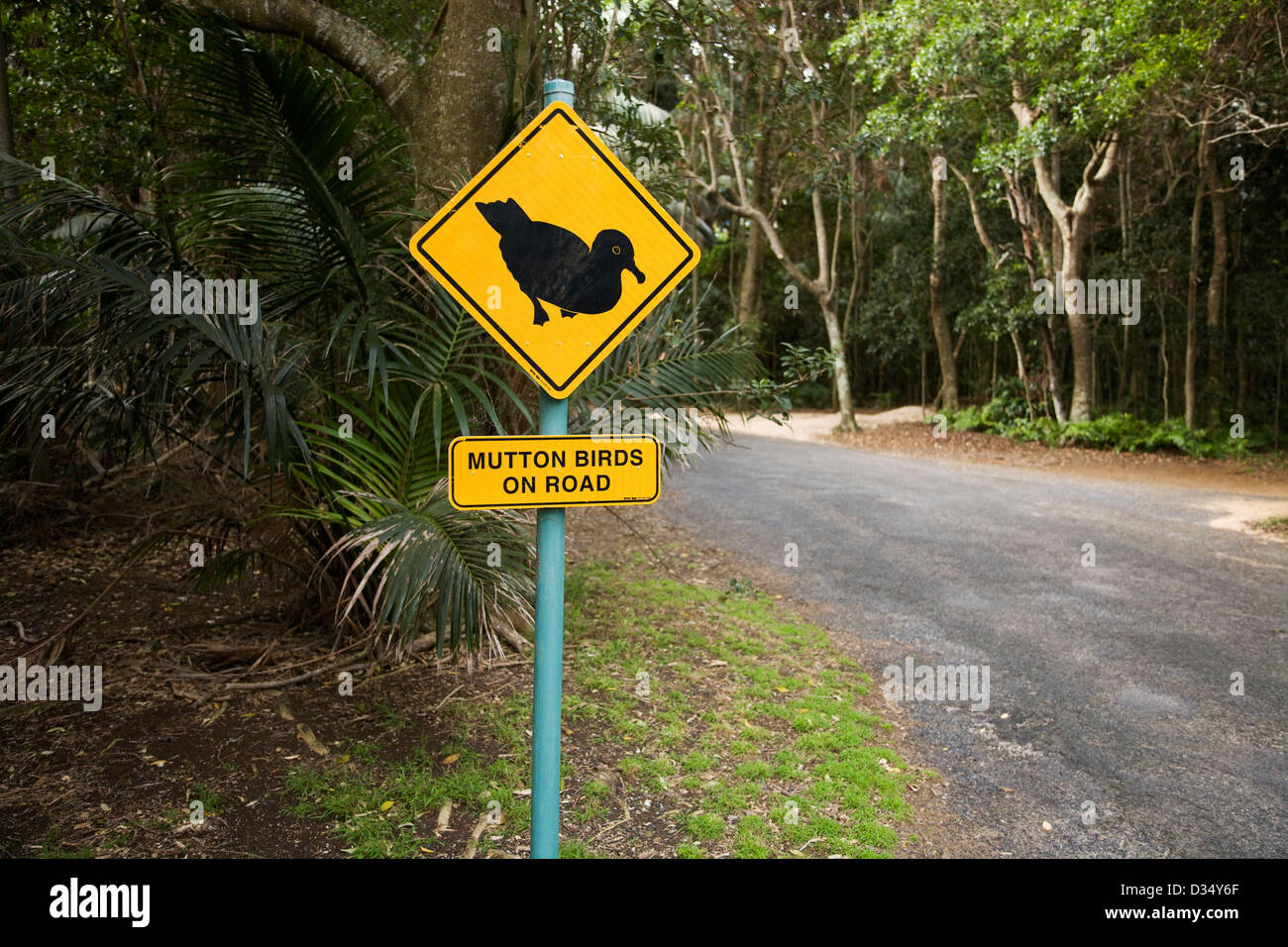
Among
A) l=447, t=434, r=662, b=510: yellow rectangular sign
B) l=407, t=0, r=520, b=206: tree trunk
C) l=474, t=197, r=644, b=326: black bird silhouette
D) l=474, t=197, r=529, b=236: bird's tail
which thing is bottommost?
l=447, t=434, r=662, b=510: yellow rectangular sign

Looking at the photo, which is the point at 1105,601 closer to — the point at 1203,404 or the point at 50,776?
the point at 50,776

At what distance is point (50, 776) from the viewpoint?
4152 millimetres

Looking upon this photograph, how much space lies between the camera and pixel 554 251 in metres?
2.50

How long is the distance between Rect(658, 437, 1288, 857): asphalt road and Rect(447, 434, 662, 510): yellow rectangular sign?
2593mm

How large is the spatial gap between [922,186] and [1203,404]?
32.7 feet

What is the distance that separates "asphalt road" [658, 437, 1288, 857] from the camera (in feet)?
13.8

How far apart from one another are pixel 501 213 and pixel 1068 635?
226 inches

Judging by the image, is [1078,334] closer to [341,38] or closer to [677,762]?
[341,38]

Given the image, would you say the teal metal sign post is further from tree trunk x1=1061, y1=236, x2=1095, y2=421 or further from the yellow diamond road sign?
tree trunk x1=1061, y1=236, x2=1095, y2=421

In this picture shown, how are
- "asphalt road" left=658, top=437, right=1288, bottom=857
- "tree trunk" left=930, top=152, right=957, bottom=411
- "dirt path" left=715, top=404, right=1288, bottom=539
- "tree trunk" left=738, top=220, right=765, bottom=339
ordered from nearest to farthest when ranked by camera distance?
"asphalt road" left=658, top=437, right=1288, bottom=857
"dirt path" left=715, top=404, right=1288, bottom=539
"tree trunk" left=930, top=152, right=957, bottom=411
"tree trunk" left=738, top=220, right=765, bottom=339

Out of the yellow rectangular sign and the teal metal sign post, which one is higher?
the yellow rectangular sign

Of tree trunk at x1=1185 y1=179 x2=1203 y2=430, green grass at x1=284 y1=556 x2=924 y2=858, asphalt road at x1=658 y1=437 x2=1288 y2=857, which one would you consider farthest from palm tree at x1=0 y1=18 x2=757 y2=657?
tree trunk at x1=1185 y1=179 x2=1203 y2=430

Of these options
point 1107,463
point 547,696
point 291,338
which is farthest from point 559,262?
point 1107,463

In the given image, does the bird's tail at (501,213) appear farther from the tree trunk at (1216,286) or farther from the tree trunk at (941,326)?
the tree trunk at (941,326)
